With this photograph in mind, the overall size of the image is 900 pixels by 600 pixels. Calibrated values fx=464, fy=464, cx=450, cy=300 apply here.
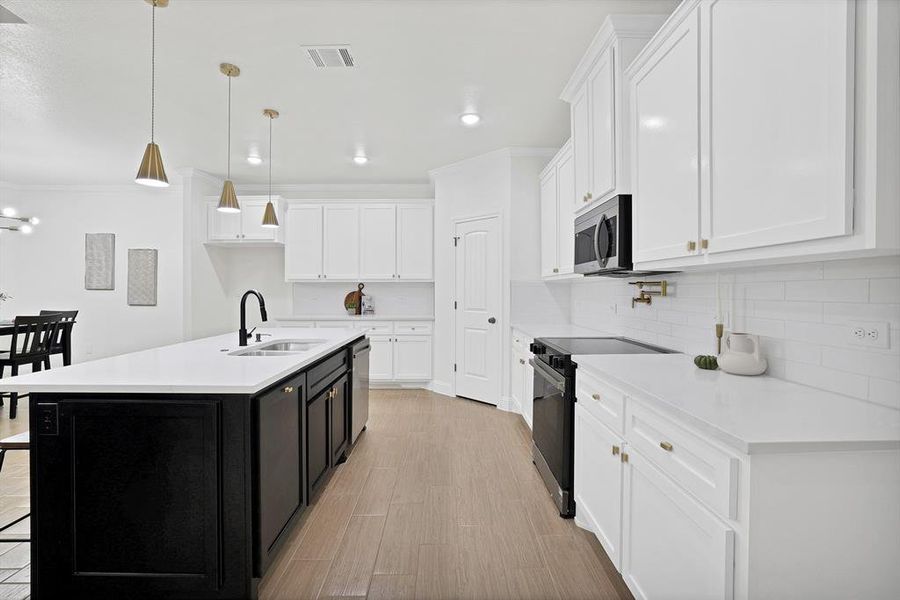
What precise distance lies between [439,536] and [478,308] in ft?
9.83

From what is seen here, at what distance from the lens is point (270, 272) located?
6.62 metres

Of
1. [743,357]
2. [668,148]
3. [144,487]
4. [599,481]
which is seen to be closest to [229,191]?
[144,487]

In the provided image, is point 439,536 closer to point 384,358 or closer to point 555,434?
point 555,434

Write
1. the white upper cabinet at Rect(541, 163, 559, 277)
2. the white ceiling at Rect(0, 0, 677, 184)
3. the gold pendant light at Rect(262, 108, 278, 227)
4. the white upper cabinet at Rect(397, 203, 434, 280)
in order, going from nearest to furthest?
the white ceiling at Rect(0, 0, 677, 184) < the gold pendant light at Rect(262, 108, 278, 227) < the white upper cabinet at Rect(541, 163, 559, 277) < the white upper cabinet at Rect(397, 203, 434, 280)

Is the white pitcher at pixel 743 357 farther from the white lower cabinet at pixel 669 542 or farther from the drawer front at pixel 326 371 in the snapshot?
the drawer front at pixel 326 371

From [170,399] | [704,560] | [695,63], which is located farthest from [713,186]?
[170,399]

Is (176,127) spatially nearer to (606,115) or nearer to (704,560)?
(606,115)

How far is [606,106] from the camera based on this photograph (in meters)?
2.56

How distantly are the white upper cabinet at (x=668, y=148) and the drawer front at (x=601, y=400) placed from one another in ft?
2.06

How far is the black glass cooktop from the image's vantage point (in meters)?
2.60

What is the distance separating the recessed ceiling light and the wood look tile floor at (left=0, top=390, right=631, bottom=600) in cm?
270

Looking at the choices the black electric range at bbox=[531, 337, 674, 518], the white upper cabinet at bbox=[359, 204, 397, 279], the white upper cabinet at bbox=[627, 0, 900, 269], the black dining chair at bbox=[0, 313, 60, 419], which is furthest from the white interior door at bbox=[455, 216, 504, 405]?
the black dining chair at bbox=[0, 313, 60, 419]

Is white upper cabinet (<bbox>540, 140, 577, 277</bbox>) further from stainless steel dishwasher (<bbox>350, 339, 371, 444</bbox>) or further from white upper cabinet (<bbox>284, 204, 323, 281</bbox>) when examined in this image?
white upper cabinet (<bbox>284, 204, 323, 281</bbox>)

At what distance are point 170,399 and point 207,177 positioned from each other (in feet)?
16.6
